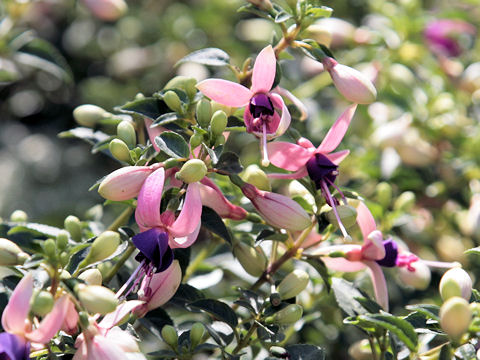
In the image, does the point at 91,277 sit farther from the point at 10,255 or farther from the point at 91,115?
the point at 91,115

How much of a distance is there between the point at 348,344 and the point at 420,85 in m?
0.81

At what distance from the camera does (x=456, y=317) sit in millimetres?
783

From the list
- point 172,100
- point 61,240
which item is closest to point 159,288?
point 61,240

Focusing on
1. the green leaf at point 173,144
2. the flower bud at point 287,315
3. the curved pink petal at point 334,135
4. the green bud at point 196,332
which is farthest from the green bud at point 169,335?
the curved pink petal at point 334,135

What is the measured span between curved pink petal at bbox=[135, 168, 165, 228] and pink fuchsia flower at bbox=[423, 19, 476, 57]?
1.34 m

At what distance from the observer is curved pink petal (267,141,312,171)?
38.8 inches

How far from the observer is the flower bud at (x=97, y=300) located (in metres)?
0.75

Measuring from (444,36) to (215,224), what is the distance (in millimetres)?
1301

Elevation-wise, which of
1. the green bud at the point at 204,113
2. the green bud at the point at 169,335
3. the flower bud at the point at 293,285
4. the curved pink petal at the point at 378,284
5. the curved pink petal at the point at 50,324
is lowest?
the curved pink petal at the point at 378,284

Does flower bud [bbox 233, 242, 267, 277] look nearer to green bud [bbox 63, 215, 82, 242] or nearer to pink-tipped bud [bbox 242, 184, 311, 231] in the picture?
pink-tipped bud [bbox 242, 184, 311, 231]

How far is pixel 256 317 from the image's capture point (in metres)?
0.97

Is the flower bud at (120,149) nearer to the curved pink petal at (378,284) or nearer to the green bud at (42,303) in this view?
the green bud at (42,303)

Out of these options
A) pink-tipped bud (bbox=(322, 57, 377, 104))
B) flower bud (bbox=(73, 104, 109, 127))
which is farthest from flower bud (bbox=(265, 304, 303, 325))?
flower bud (bbox=(73, 104, 109, 127))

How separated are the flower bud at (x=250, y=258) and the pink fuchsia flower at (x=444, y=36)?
1169 millimetres
